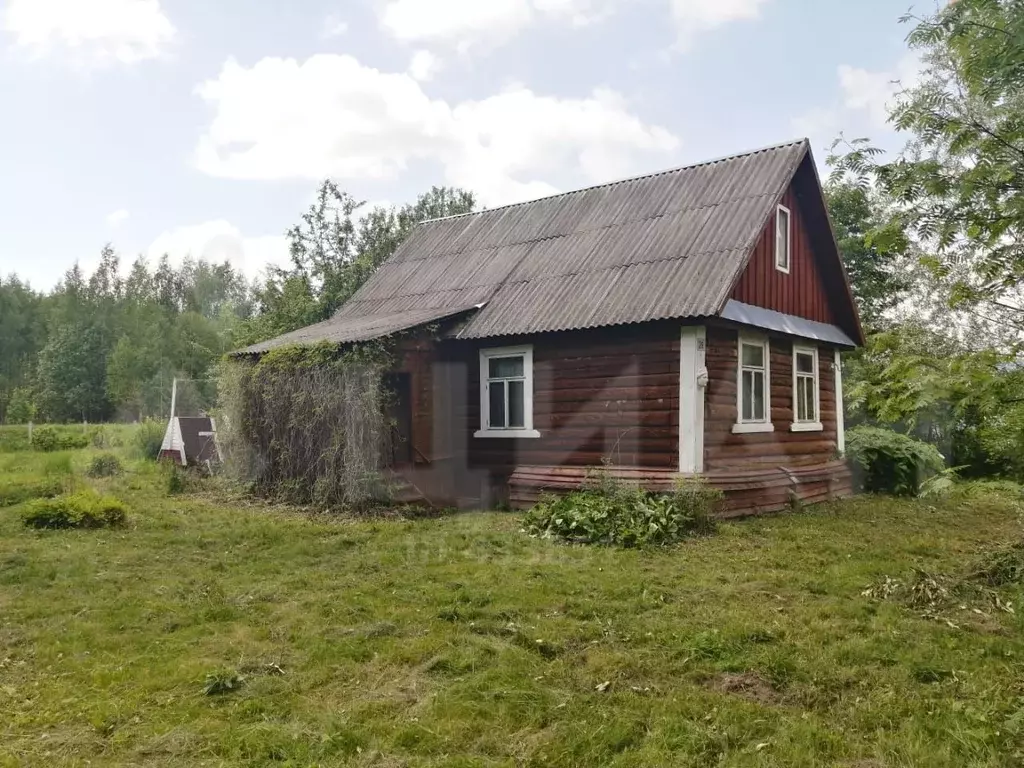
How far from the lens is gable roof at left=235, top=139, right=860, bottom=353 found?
1134 centimetres

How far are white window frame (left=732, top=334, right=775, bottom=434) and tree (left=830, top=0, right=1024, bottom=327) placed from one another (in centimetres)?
771

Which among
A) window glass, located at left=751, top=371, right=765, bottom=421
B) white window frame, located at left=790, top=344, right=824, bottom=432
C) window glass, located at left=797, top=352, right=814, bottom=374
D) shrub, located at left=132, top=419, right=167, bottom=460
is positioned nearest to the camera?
window glass, located at left=751, top=371, right=765, bottom=421

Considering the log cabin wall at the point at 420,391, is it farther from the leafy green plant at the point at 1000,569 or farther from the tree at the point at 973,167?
the tree at the point at 973,167

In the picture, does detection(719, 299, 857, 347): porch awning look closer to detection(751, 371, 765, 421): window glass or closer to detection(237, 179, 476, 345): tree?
detection(751, 371, 765, 421): window glass

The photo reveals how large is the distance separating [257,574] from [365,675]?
3265 mm

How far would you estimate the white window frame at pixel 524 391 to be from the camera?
12.6 metres

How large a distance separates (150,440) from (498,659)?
1779 centimetres

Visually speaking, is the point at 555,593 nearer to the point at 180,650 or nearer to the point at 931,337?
the point at 180,650

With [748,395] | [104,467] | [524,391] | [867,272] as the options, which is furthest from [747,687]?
[867,272]

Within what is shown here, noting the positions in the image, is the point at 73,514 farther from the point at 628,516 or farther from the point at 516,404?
the point at 628,516

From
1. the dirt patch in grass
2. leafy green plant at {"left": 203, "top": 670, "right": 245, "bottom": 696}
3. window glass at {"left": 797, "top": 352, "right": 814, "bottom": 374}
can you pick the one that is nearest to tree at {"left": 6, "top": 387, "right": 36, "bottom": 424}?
window glass at {"left": 797, "top": 352, "right": 814, "bottom": 374}

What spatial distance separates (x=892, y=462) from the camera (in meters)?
15.1

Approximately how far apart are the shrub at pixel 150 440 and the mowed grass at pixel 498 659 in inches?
461

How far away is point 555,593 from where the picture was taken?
21.3 ft
